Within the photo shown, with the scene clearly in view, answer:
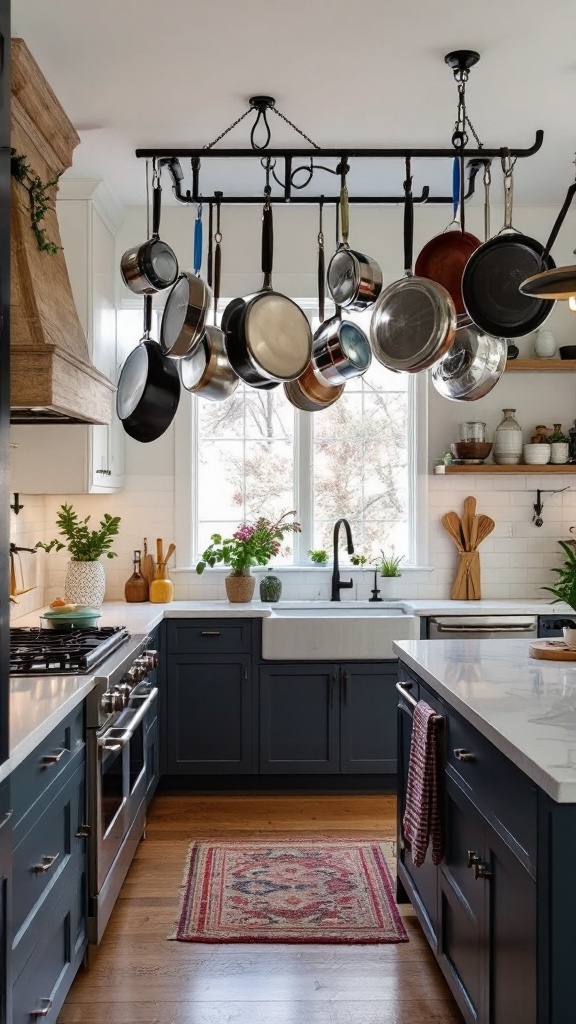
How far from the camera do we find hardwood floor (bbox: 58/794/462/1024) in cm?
278

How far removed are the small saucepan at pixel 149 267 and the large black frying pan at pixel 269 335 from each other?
1.19 feet

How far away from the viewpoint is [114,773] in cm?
325

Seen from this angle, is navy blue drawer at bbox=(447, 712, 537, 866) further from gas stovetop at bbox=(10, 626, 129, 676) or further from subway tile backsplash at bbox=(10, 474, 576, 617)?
subway tile backsplash at bbox=(10, 474, 576, 617)

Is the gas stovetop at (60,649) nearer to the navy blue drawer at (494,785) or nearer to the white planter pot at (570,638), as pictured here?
the navy blue drawer at (494,785)

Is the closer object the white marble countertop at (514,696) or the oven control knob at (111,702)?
the white marble countertop at (514,696)

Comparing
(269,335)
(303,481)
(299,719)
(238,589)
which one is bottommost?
(299,719)

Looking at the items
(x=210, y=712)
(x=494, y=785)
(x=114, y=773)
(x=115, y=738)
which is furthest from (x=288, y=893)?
(x=494, y=785)

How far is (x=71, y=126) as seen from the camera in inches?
147

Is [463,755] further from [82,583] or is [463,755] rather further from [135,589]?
[135,589]

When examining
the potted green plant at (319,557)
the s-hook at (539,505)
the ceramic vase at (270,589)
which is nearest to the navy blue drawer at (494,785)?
the ceramic vase at (270,589)

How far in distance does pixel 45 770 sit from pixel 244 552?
277 centimetres

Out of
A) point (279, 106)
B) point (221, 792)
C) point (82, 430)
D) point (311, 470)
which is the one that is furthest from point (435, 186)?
point (221, 792)

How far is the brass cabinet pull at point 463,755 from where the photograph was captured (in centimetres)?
235

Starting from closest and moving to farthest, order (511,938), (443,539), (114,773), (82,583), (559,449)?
(511,938), (114,773), (82,583), (559,449), (443,539)
